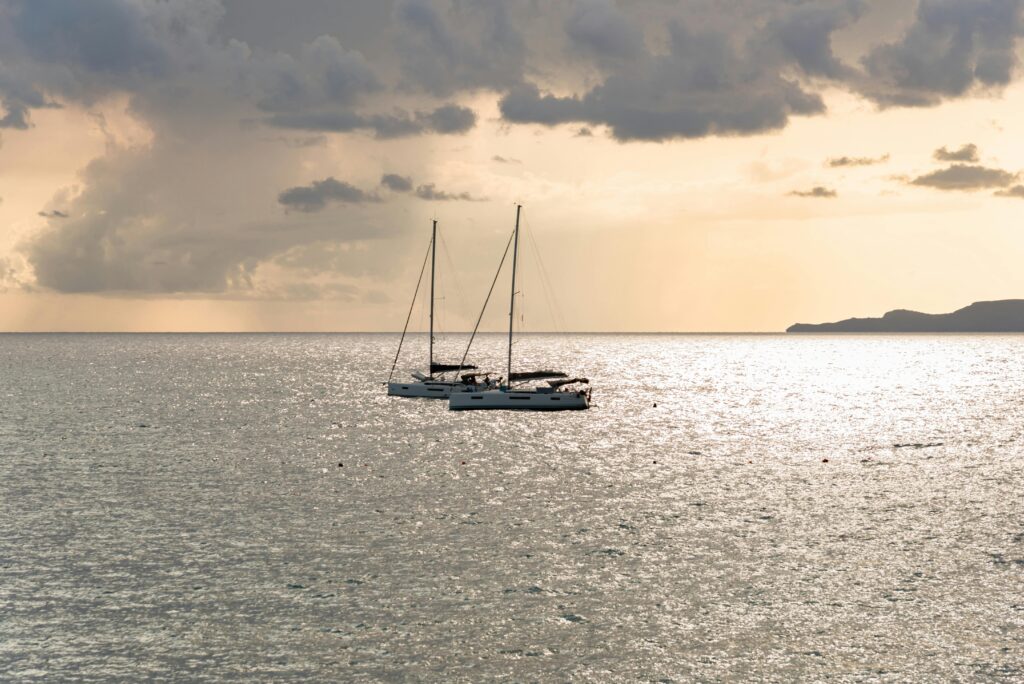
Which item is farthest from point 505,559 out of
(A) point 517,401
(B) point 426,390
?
(B) point 426,390

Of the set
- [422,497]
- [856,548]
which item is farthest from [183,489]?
[856,548]

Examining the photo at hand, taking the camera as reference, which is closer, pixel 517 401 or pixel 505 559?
pixel 505 559

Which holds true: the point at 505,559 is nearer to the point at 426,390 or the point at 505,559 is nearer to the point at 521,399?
the point at 521,399

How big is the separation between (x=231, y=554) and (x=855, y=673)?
2634 cm

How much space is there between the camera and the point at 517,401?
125500 millimetres

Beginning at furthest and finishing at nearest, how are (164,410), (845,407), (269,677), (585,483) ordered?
(845,407) < (164,410) < (585,483) < (269,677)

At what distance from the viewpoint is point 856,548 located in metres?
43.7

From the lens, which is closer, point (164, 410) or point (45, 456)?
point (45, 456)

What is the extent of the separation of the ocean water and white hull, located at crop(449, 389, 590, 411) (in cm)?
3287

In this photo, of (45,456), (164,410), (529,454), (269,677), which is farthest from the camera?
(164,410)

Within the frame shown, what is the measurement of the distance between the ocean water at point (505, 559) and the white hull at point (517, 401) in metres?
32.9

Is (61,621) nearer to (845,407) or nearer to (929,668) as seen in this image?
(929,668)

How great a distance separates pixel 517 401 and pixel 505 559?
84551mm

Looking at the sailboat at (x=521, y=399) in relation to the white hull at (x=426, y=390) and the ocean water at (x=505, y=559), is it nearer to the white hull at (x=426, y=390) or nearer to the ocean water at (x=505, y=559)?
the white hull at (x=426, y=390)
